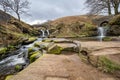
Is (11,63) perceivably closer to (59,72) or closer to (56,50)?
(56,50)

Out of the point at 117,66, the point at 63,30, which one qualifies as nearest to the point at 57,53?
the point at 117,66

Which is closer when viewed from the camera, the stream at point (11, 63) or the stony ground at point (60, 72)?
the stony ground at point (60, 72)

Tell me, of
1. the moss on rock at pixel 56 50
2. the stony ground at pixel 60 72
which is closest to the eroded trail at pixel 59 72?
the stony ground at pixel 60 72

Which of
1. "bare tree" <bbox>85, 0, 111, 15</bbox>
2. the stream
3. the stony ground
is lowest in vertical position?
the stream

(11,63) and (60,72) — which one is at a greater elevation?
(60,72)

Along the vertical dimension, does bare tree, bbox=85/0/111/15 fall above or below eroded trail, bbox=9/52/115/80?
above

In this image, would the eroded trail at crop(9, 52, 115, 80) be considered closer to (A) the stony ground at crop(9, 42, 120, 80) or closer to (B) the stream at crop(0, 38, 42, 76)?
(A) the stony ground at crop(9, 42, 120, 80)

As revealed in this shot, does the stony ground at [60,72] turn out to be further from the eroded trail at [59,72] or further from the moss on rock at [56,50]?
the moss on rock at [56,50]

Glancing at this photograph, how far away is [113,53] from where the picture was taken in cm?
531

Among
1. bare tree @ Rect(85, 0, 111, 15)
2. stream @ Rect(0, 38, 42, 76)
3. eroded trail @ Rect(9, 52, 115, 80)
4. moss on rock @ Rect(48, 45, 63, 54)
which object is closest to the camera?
eroded trail @ Rect(9, 52, 115, 80)

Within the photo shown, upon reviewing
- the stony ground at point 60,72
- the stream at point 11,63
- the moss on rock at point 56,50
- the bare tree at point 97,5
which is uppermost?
the bare tree at point 97,5

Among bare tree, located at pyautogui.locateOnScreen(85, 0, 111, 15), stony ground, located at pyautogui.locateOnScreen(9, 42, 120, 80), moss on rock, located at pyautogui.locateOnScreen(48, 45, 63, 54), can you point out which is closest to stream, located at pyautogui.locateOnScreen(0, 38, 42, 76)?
moss on rock, located at pyautogui.locateOnScreen(48, 45, 63, 54)

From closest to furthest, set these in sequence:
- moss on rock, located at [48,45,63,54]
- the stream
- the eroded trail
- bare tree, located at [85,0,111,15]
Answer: the eroded trail < moss on rock, located at [48,45,63,54] < the stream < bare tree, located at [85,0,111,15]

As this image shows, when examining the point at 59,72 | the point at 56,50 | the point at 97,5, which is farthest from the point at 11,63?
the point at 97,5
